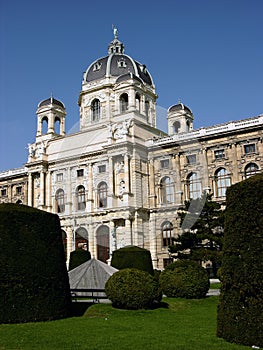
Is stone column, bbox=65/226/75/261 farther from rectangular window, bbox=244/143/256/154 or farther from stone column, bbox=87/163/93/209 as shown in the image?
rectangular window, bbox=244/143/256/154

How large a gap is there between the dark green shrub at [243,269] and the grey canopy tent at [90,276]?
29.6 ft

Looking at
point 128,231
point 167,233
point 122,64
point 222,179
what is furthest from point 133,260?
point 122,64

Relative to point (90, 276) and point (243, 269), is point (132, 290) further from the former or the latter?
point (243, 269)

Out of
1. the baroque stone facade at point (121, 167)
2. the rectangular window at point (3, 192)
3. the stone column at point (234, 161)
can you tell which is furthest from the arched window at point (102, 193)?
the rectangular window at point (3, 192)

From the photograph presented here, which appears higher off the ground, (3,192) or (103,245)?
(3,192)

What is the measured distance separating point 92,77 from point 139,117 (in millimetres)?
21517

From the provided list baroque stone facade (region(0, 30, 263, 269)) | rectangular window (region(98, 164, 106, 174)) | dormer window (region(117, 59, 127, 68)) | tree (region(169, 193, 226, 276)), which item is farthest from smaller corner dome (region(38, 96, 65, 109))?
tree (region(169, 193, 226, 276))

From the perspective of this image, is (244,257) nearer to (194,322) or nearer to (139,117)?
(194,322)

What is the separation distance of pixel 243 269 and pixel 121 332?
4081mm

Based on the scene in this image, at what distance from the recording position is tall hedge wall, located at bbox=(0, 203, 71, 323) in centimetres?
1204

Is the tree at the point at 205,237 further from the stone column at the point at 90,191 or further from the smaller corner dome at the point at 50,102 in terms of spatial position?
the smaller corner dome at the point at 50,102

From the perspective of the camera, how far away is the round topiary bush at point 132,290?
A: 49.9 ft

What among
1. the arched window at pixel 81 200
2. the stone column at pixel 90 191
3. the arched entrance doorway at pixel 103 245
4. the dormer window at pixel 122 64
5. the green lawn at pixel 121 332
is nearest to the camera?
the green lawn at pixel 121 332

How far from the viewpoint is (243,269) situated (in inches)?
345
